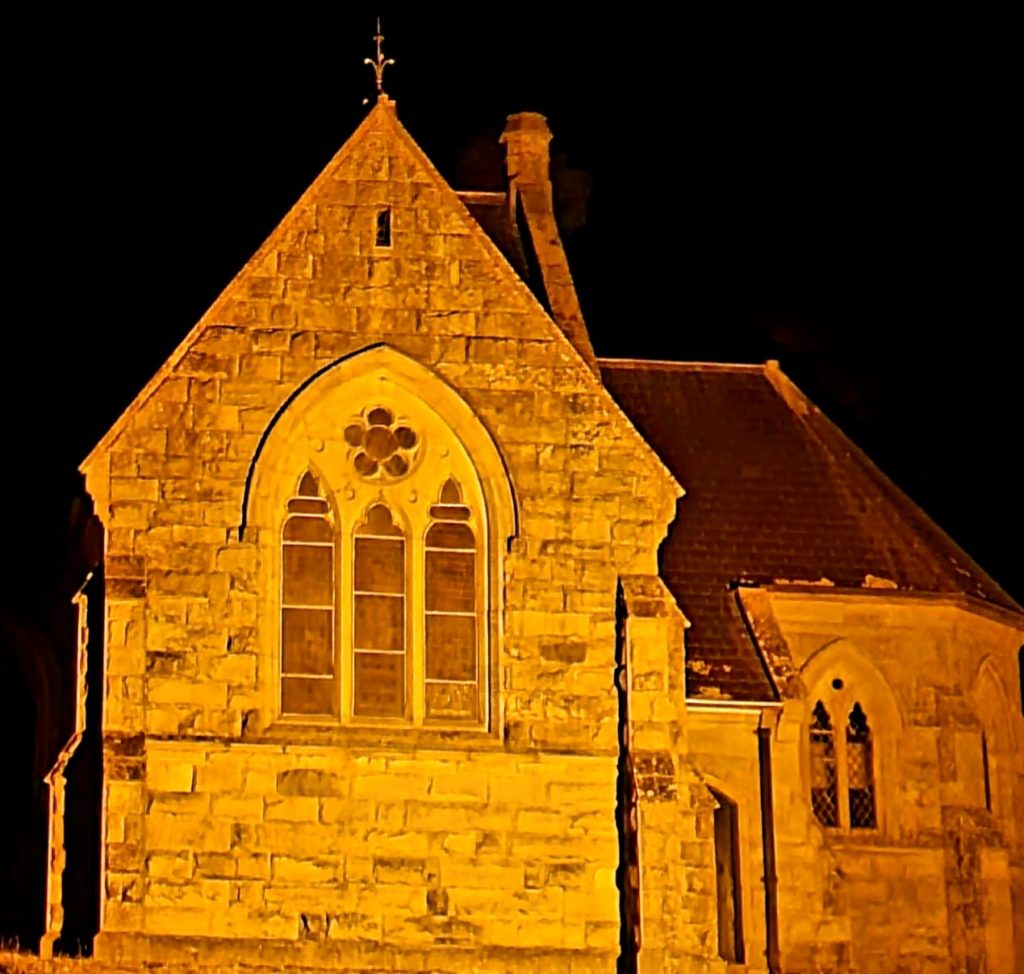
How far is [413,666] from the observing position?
144 ft

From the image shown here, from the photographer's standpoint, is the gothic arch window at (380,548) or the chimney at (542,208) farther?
the chimney at (542,208)

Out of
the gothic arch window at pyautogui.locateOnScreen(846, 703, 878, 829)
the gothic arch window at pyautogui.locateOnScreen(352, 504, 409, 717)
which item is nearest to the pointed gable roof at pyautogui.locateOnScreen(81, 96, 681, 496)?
the gothic arch window at pyautogui.locateOnScreen(352, 504, 409, 717)

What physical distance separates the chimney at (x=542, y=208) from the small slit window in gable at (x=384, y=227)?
3.32m

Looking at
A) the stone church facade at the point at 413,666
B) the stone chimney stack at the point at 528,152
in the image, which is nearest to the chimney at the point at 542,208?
the stone chimney stack at the point at 528,152

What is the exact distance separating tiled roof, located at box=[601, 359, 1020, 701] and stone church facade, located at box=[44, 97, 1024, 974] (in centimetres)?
130

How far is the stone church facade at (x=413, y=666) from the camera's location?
141ft

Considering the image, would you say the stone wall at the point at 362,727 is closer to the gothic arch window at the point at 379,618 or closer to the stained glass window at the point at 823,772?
the gothic arch window at the point at 379,618

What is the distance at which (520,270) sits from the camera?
49.9 m

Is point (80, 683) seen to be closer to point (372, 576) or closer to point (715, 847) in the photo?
point (372, 576)

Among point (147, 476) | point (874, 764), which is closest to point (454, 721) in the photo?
point (147, 476)

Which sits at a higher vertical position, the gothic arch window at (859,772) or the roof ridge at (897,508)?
the roof ridge at (897,508)

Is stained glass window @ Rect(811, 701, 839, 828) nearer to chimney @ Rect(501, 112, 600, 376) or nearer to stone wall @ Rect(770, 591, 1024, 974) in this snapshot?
stone wall @ Rect(770, 591, 1024, 974)

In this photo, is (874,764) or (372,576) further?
(874,764)

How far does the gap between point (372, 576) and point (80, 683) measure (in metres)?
3.81
